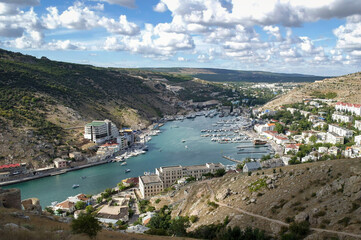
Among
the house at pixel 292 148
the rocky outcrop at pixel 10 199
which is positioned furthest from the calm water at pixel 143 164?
the rocky outcrop at pixel 10 199

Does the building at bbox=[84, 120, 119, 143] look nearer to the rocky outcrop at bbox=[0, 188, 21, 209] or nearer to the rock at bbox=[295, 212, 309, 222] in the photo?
the rocky outcrop at bbox=[0, 188, 21, 209]

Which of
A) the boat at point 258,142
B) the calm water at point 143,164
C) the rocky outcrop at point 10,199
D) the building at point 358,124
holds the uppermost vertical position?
the rocky outcrop at point 10,199

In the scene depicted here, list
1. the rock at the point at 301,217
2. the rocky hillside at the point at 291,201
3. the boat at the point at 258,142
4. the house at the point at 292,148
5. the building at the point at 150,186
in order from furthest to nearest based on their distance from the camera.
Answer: the boat at the point at 258,142
the house at the point at 292,148
the building at the point at 150,186
the rock at the point at 301,217
the rocky hillside at the point at 291,201

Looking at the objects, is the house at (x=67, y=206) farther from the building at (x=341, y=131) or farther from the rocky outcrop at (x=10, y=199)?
the building at (x=341, y=131)

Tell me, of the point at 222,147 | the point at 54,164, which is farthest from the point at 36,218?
the point at 222,147

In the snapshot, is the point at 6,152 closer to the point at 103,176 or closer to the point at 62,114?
the point at 103,176

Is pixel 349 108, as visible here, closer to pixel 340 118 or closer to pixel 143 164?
pixel 340 118
